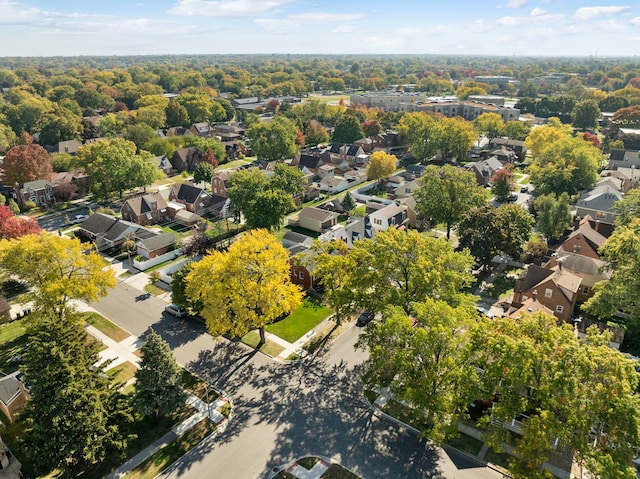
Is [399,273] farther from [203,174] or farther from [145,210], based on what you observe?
[203,174]

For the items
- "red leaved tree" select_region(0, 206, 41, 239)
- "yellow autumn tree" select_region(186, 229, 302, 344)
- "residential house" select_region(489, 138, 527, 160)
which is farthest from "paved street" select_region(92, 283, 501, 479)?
"residential house" select_region(489, 138, 527, 160)

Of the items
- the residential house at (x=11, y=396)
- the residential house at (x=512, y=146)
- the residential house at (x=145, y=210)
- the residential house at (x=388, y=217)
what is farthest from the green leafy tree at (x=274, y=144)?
the residential house at (x=11, y=396)

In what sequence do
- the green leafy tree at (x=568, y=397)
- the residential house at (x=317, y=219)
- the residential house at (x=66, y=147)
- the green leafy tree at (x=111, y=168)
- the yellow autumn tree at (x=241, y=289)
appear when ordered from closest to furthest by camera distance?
the green leafy tree at (x=568, y=397), the yellow autumn tree at (x=241, y=289), the residential house at (x=317, y=219), the green leafy tree at (x=111, y=168), the residential house at (x=66, y=147)

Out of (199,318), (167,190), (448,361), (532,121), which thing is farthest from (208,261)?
(532,121)

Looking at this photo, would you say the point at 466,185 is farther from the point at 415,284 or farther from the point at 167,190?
the point at 167,190

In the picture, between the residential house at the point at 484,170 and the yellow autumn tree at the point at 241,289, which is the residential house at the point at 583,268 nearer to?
the yellow autumn tree at the point at 241,289

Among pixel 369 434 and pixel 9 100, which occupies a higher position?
pixel 369 434
